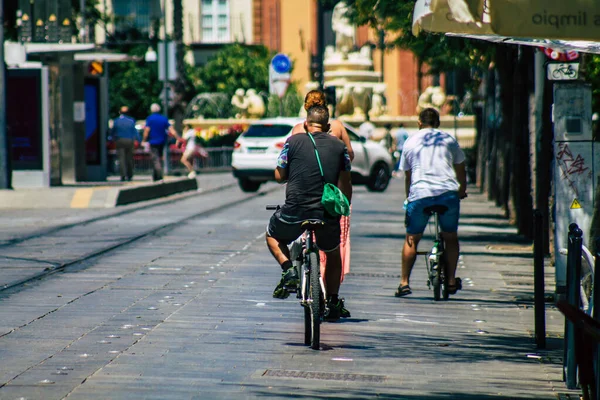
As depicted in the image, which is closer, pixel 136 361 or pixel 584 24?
pixel 584 24

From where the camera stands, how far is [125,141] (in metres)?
33.4

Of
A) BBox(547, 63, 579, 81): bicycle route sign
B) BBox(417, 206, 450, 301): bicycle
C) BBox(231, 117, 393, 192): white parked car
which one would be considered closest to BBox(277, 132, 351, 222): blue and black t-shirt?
BBox(417, 206, 450, 301): bicycle

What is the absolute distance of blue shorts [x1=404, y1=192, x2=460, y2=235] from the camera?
11.9m

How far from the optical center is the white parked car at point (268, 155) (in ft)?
101

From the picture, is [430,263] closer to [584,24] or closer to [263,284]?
[263,284]

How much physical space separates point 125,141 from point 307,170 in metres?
24.2

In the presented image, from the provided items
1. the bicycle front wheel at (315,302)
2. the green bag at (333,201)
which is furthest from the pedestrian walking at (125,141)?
the bicycle front wheel at (315,302)

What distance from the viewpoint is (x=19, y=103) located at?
26.5 m

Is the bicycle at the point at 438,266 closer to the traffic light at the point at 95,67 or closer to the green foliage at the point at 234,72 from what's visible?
the traffic light at the point at 95,67

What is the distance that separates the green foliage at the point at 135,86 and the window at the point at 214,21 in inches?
486

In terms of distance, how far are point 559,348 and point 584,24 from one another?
3.69 m

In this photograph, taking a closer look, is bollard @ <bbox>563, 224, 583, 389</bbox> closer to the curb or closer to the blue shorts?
the blue shorts

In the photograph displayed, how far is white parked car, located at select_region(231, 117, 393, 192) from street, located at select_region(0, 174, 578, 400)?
12.8m

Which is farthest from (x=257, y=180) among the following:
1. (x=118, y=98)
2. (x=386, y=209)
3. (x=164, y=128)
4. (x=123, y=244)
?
(x=118, y=98)
